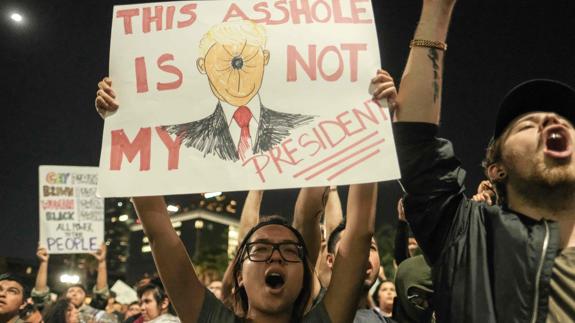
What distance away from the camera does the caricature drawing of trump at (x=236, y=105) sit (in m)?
2.29

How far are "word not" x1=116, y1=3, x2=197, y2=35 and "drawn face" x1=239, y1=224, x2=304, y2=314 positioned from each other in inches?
40.5

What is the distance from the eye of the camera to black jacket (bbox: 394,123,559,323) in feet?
5.67

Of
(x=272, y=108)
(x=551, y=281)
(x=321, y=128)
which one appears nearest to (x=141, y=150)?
(x=272, y=108)

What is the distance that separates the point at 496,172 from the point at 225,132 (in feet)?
3.54

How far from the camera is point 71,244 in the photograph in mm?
7359

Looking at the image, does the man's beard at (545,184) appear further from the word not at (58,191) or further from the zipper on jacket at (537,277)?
the word not at (58,191)

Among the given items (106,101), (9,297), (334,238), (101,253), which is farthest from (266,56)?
(101,253)

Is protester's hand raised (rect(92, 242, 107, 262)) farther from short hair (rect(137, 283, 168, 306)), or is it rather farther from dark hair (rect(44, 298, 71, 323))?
dark hair (rect(44, 298, 71, 323))

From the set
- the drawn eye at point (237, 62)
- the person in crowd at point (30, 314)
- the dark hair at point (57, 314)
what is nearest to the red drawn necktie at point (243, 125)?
the drawn eye at point (237, 62)

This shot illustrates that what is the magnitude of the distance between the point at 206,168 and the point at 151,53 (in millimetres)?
629

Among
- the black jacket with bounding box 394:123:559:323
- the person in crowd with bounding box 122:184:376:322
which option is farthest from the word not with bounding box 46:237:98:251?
the black jacket with bounding box 394:123:559:323

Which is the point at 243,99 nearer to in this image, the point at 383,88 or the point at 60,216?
the point at 383,88

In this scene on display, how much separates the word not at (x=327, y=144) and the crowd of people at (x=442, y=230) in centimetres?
11

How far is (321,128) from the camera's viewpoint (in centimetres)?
228
